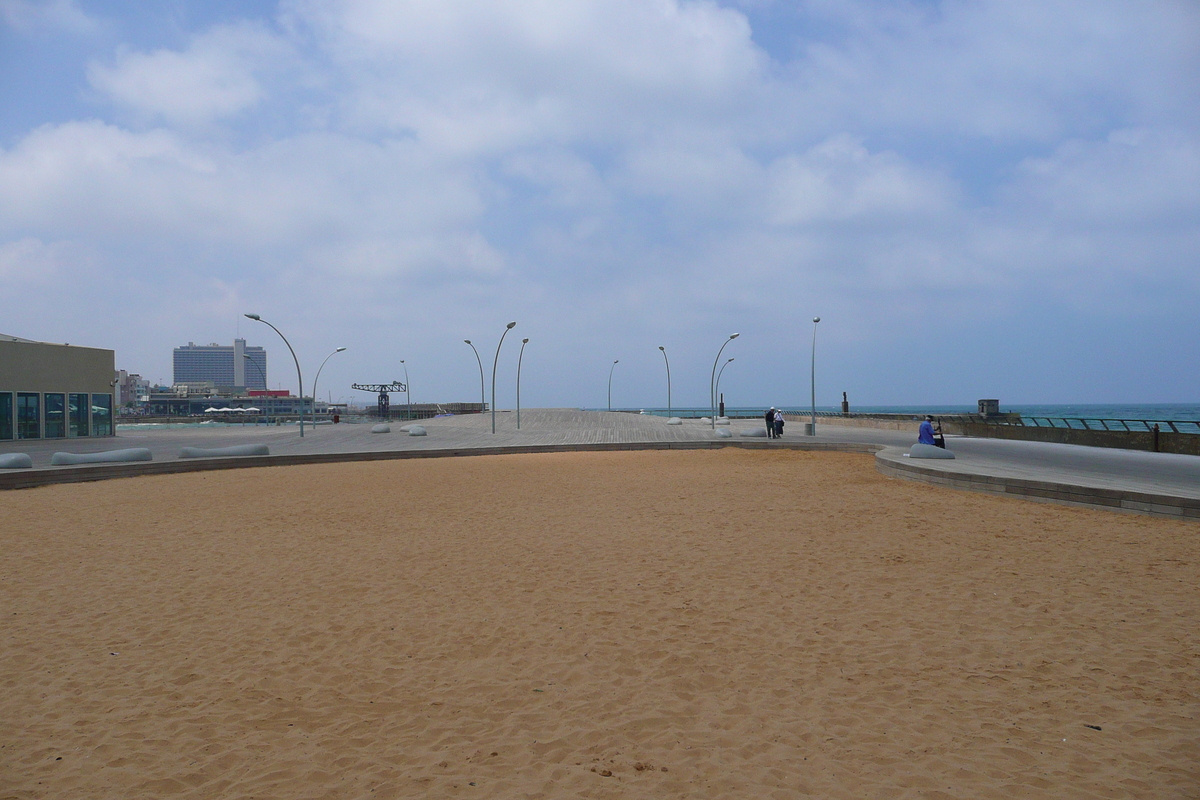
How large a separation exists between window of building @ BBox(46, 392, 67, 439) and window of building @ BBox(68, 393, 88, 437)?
441 millimetres

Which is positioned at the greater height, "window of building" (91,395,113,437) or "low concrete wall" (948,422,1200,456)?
"window of building" (91,395,113,437)

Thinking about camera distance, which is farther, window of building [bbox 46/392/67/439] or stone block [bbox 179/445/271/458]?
window of building [bbox 46/392/67/439]

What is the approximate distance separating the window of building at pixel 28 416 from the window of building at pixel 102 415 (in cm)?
255

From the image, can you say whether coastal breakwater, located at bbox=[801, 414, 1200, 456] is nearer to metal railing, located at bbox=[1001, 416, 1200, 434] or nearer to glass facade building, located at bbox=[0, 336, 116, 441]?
metal railing, located at bbox=[1001, 416, 1200, 434]

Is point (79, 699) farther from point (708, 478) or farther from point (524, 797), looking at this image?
point (708, 478)

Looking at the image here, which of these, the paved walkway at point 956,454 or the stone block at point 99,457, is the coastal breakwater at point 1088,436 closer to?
the paved walkway at point 956,454

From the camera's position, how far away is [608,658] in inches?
227

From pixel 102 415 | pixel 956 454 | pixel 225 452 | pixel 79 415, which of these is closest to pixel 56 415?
pixel 79 415

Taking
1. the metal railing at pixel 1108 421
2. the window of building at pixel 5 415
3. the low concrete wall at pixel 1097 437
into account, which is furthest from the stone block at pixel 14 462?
the low concrete wall at pixel 1097 437

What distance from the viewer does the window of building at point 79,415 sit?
3422 cm

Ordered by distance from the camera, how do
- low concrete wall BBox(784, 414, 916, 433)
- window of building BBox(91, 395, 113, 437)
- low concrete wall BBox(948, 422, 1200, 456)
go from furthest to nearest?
low concrete wall BBox(784, 414, 916, 433) < window of building BBox(91, 395, 113, 437) < low concrete wall BBox(948, 422, 1200, 456)

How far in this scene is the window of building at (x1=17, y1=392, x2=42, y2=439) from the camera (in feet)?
105

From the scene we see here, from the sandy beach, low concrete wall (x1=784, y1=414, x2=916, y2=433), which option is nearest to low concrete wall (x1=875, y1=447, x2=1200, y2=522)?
the sandy beach

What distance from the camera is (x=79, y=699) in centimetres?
500
